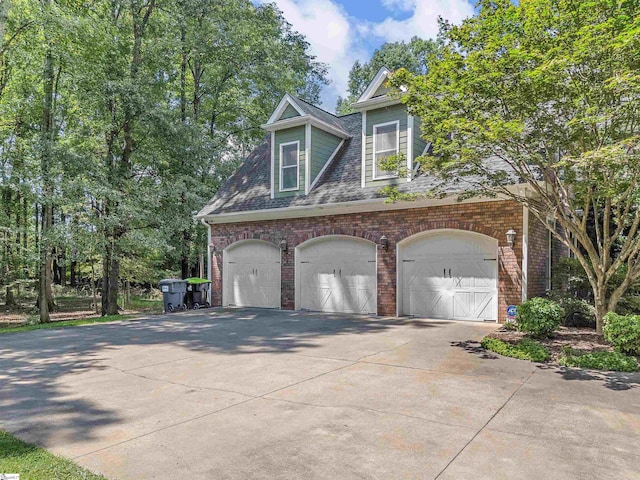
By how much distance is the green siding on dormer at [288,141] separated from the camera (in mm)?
13211

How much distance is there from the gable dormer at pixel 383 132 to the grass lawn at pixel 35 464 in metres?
9.68

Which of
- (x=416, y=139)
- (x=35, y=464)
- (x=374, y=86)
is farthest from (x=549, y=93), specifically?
(x=35, y=464)

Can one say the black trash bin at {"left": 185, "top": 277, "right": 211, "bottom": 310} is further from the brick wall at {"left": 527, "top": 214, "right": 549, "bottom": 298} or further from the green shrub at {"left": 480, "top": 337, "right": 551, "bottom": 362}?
the brick wall at {"left": 527, "top": 214, "right": 549, "bottom": 298}

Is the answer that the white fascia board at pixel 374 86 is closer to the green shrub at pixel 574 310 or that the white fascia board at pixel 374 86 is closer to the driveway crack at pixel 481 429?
the green shrub at pixel 574 310

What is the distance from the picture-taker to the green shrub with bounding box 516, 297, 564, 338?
7602 mm

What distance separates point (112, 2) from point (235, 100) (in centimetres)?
781

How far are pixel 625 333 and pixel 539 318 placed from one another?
1.42 m

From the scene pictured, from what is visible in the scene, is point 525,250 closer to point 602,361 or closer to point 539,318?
point 539,318

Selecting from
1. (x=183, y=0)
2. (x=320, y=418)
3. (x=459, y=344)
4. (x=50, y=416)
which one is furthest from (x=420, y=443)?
(x=183, y=0)

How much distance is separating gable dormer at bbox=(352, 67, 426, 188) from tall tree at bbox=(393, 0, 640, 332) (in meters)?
3.90

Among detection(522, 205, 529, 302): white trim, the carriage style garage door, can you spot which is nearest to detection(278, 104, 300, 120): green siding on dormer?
the carriage style garage door

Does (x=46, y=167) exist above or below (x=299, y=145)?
below

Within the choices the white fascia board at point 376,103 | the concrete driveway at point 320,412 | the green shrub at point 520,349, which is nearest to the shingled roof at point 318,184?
the white fascia board at point 376,103

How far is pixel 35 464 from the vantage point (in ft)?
10.2
